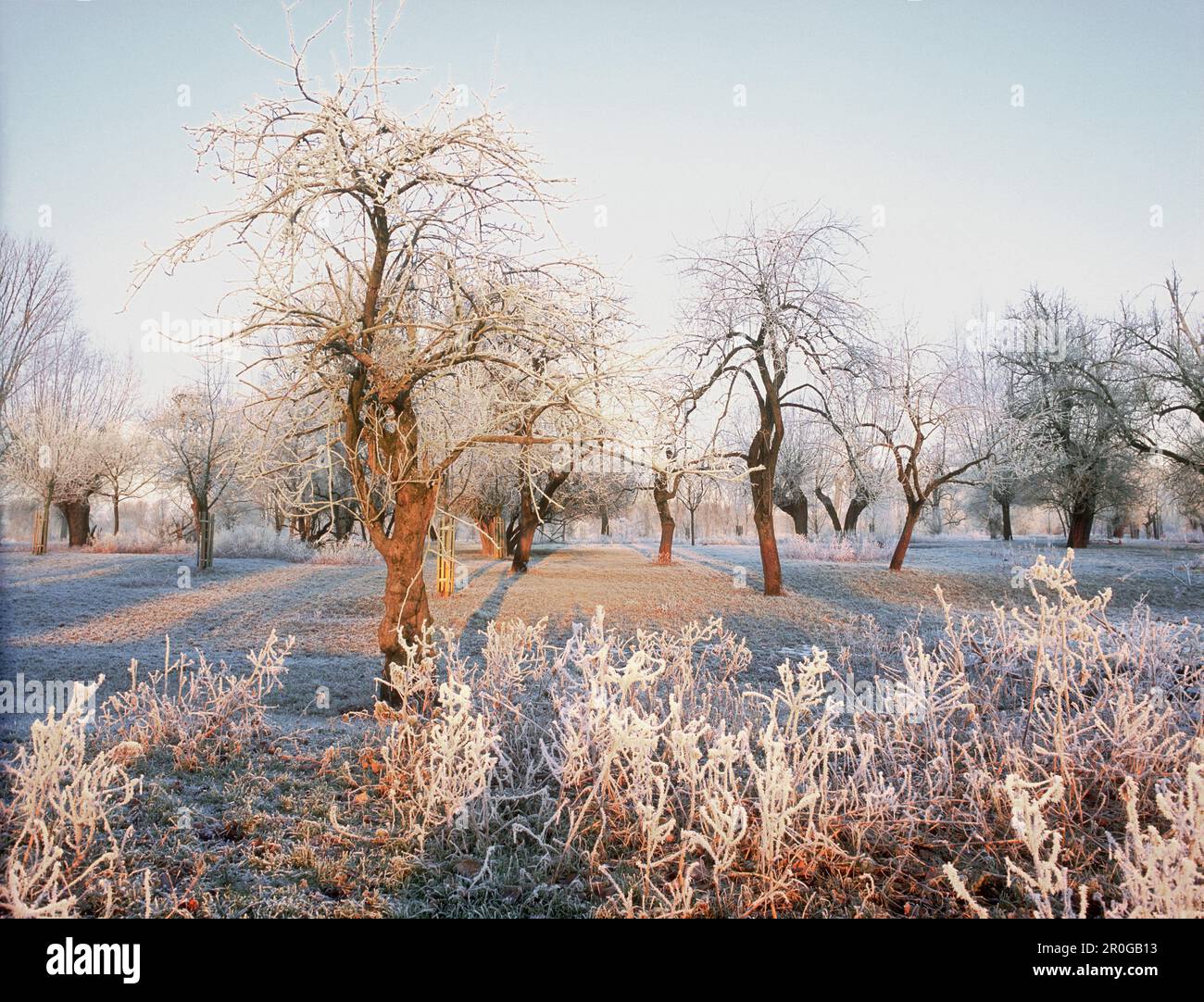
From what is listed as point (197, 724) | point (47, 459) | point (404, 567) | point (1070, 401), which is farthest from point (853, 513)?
point (197, 724)

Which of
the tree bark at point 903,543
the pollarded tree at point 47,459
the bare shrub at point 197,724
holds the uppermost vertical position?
the pollarded tree at point 47,459

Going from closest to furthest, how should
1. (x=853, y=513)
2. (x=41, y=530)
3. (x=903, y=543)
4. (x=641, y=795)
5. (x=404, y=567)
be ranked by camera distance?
(x=641, y=795), (x=404, y=567), (x=41, y=530), (x=903, y=543), (x=853, y=513)

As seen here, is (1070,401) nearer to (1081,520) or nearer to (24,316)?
(1081,520)

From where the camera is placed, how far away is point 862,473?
1120cm

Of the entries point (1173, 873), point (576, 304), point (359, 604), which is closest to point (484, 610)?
point (359, 604)

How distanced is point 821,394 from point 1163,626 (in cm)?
642

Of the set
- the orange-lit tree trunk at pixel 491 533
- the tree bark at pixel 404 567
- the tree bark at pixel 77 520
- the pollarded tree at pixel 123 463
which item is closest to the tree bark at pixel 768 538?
the tree bark at pixel 404 567

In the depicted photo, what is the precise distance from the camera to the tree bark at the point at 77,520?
1430 centimetres

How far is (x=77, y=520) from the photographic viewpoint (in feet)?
49.1

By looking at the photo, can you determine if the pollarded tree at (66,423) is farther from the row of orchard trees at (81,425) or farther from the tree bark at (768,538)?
the tree bark at (768,538)

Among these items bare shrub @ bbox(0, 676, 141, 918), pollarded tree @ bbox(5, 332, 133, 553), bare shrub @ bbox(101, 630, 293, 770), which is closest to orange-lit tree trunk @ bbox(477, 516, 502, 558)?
pollarded tree @ bbox(5, 332, 133, 553)
